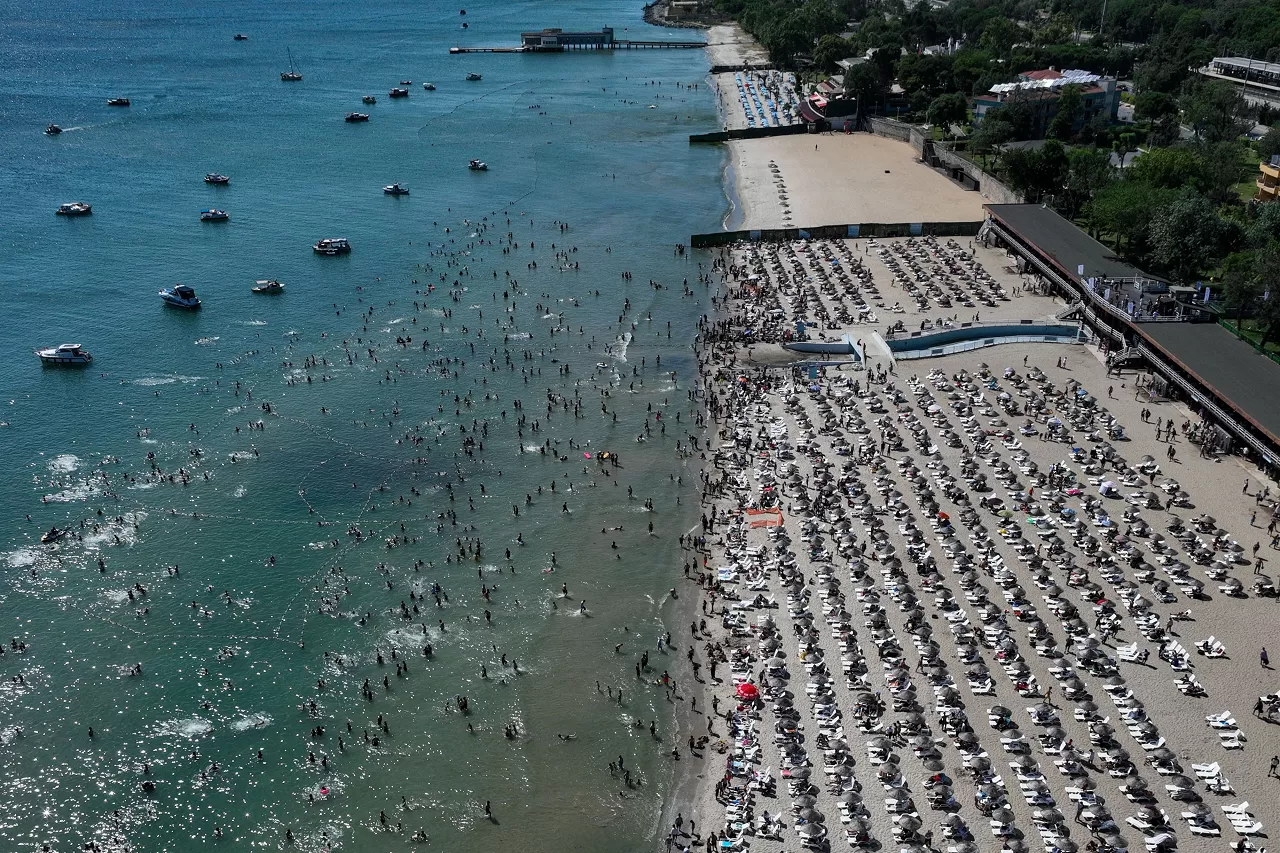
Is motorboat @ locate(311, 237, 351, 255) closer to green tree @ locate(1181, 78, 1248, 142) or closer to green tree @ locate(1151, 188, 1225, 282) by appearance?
green tree @ locate(1151, 188, 1225, 282)

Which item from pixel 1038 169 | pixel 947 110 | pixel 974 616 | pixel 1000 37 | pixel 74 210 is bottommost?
pixel 974 616

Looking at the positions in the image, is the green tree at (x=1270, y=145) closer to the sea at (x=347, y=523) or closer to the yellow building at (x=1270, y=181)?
the yellow building at (x=1270, y=181)

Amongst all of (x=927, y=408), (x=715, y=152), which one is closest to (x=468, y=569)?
(x=927, y=408)

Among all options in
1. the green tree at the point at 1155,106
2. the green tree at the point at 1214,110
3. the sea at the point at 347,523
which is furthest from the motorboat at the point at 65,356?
the green tree at the point at 1155,106

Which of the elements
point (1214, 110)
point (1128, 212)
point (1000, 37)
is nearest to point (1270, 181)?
point (1128, 212)

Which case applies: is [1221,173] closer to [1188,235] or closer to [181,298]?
[1188,235]

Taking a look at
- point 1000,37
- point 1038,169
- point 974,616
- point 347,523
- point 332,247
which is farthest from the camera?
point 1000,37

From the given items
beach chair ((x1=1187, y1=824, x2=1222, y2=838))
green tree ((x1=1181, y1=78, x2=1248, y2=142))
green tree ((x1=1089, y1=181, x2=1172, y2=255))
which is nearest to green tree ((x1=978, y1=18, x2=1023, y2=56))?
green tree ((x1=1181, y1=78, x2=1248, y2=142))
